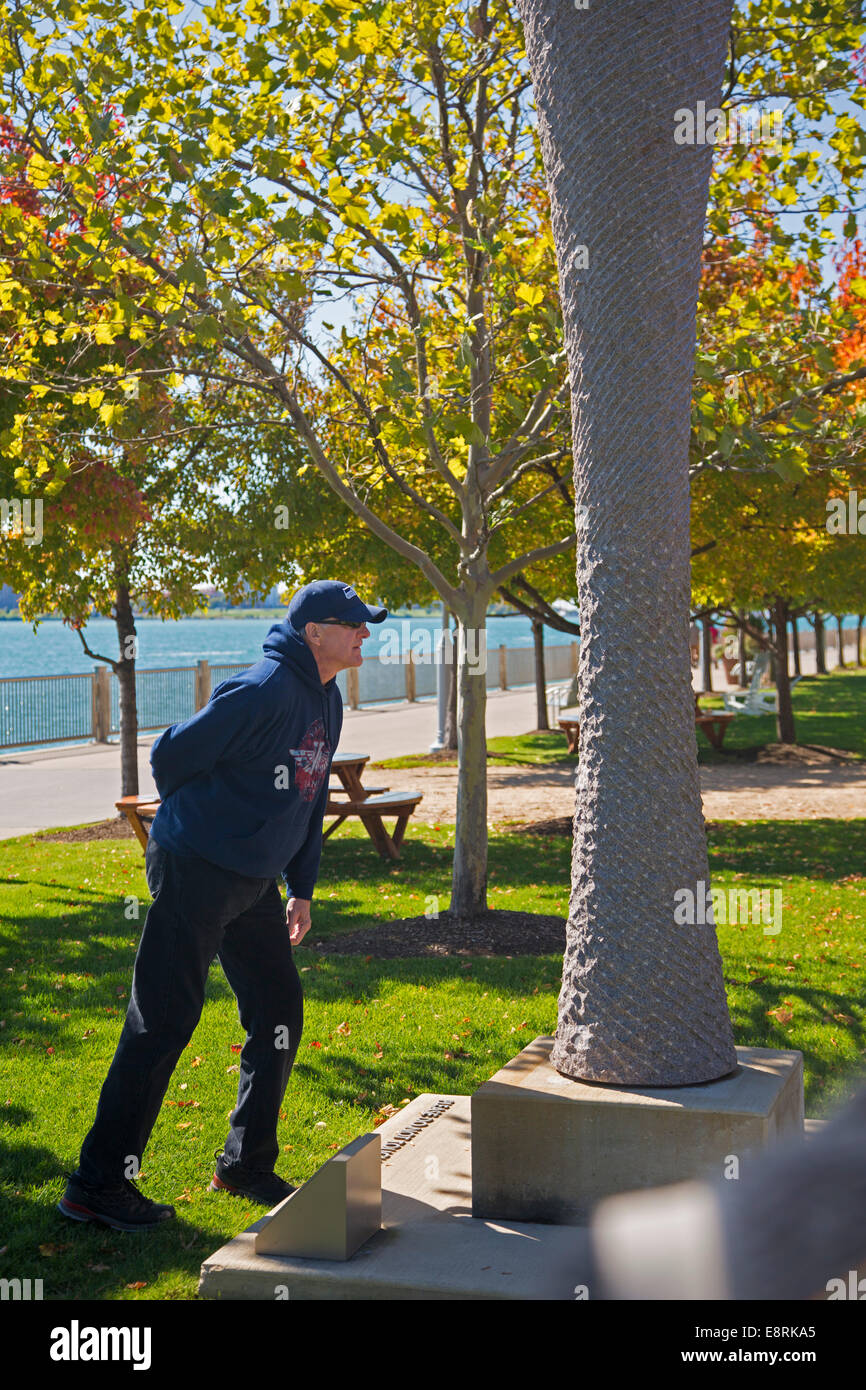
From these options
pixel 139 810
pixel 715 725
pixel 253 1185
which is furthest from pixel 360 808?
pixel 715 725

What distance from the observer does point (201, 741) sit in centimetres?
414

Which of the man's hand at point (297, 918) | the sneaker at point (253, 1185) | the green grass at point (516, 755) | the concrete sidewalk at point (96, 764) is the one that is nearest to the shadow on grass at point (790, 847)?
the green grass at point (516, 755)

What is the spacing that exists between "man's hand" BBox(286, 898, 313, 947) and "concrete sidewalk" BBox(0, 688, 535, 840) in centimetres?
979

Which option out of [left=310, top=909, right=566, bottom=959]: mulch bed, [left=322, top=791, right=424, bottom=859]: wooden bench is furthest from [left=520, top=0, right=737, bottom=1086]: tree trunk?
[left=322, top=791, right=424, bottom=859]: wooden bench

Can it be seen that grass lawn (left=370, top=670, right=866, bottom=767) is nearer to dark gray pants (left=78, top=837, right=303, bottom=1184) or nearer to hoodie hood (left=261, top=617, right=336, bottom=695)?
hoodie hood (left=261, top=617, right=336, bottom=695)

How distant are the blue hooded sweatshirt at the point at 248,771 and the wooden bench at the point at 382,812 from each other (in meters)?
6.94

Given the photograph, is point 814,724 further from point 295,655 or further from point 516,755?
point 295,655

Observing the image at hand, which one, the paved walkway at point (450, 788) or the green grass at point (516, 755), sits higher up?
the green grass at point (516, 755)

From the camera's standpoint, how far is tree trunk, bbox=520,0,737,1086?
4.05 meters

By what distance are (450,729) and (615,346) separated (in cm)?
1773

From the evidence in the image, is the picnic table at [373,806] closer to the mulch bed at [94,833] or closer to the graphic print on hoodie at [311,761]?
the mulch bed at [94,833]

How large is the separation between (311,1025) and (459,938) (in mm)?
2092

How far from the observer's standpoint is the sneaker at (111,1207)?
4148mm
